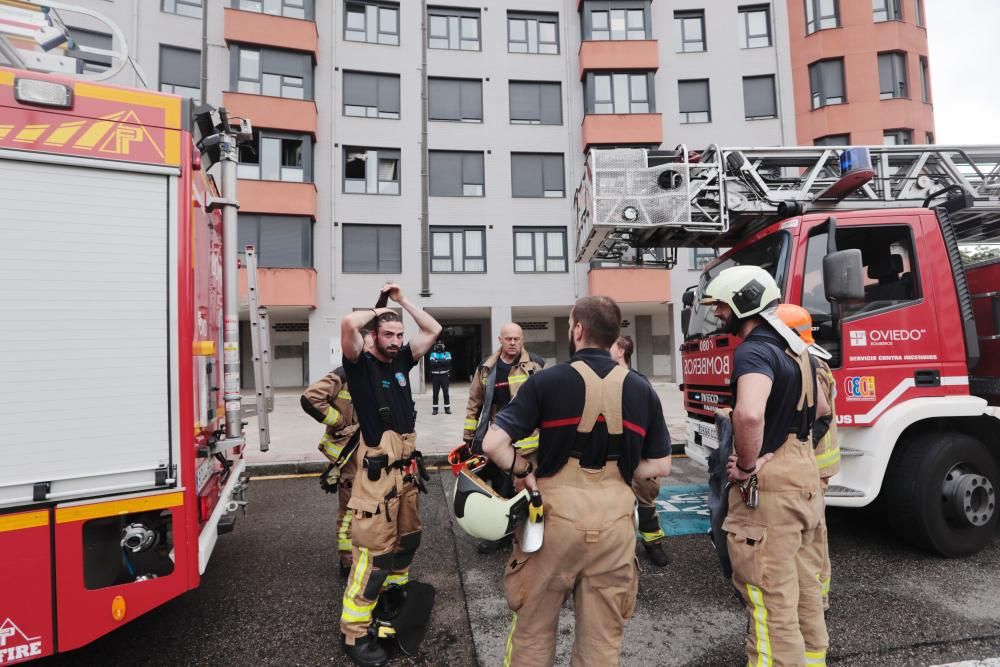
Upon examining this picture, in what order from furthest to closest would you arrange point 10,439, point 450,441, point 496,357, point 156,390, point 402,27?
point 402,27, point 450,441, point 496,357, point 156,390, point 10,439

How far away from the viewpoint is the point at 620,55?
1844cm

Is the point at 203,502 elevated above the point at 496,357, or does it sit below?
below

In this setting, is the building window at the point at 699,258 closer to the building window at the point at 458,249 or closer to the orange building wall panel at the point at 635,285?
the orange building wall panel at the point at 635,285

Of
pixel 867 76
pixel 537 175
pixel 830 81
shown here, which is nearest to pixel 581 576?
pixel 537 175

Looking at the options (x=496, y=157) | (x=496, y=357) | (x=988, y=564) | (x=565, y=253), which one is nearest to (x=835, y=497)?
(x=988, y=564)

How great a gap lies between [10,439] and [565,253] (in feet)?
57.5

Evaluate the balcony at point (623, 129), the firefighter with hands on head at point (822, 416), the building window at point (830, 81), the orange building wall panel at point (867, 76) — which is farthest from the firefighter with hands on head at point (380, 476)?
the building window at point (830, 81)

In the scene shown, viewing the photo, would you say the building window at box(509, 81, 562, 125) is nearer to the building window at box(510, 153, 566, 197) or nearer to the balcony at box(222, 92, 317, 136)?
the building window at box(510, 153, 566, 197)

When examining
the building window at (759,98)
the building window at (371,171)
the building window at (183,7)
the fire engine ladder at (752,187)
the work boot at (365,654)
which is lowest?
the work boot at (365,654)

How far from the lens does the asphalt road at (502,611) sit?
2635 mm

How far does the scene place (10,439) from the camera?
2.04 m

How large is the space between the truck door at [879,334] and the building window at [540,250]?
14.8 metres

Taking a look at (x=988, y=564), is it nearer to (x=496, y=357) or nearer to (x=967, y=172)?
(x=967, y=172)

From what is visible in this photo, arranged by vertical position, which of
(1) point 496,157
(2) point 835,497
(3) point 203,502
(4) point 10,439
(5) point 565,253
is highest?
(1) point 496,157
